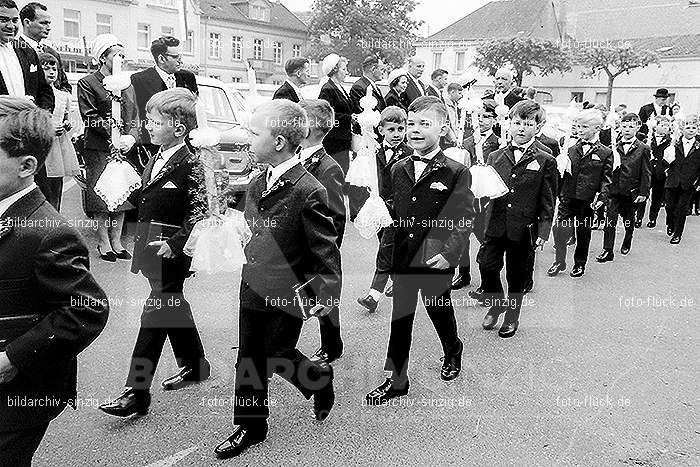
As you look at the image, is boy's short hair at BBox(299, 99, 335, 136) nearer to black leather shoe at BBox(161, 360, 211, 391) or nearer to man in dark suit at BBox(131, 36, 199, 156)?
black leather shoe at BBox(161, 360, 211, 391)

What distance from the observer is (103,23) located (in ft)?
142

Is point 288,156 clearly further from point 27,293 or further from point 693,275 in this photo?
point 693,275

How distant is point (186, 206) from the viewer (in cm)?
370

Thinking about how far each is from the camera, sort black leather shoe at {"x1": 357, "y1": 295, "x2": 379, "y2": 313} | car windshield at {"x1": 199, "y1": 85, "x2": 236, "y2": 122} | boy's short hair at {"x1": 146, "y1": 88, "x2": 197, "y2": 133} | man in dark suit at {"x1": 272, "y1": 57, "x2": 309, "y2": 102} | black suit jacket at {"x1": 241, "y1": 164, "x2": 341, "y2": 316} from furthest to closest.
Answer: car windshield at {"x1": 199, "y1": 85, "x2": 236, "y2": 122} → man in dark suit at {"x1": 272, "y1": 57, "x2": 309, "y2": 102} → black leather shoe at {"x1": 357, "y1": 295, "x2": 379, "y2": 313} → boy's short hair at {"x1": 146, "y1": 88, "x2": 197, "y2": 133} → black suit jacket at {"x1": 241, "y1": 164, "x2": 341, "y2": 316}

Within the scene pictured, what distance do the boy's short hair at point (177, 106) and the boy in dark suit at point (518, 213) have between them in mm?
2969

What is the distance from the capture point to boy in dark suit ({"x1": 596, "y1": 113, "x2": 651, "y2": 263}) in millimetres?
8703

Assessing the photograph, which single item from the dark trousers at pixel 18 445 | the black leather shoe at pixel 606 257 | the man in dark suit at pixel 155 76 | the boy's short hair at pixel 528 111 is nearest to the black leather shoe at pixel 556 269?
the black leather shoe at pixel 606 257

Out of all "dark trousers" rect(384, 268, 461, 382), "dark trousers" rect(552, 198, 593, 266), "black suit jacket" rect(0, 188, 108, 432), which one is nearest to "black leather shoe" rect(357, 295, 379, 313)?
"dark trousers" rect(384, 268, 461, 382)

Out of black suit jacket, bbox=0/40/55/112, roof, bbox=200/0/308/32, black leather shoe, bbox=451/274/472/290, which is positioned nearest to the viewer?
black suit jacket, bbox=0/40/55/112

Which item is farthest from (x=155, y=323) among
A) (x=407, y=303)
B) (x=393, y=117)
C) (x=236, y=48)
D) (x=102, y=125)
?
(x=236, y=48)

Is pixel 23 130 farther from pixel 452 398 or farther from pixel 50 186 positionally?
pixel 50 186

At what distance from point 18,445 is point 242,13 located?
205 ft

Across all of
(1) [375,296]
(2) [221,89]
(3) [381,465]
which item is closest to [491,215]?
(1) [375,296]

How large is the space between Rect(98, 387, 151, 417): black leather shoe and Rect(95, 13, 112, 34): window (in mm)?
44354
